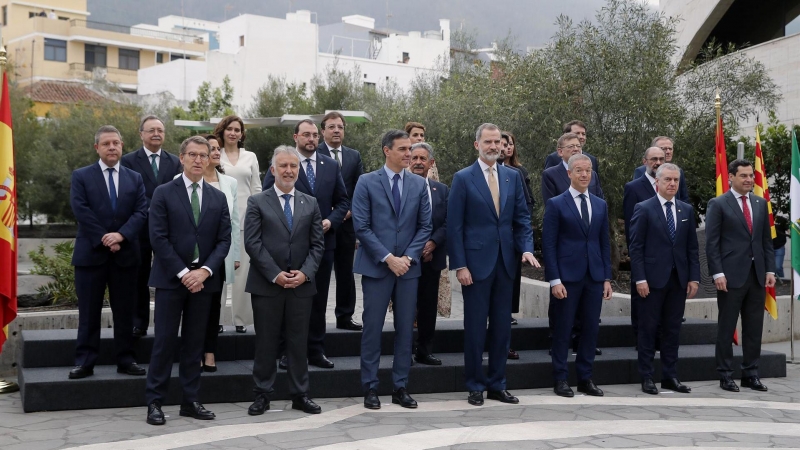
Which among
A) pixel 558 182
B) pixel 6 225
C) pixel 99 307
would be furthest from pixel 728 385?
pixel 6 225

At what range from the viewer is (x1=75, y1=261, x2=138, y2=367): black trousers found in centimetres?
709

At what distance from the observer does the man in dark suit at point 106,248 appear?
7090mm

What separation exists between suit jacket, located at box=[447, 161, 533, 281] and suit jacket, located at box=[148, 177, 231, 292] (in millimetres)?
1962

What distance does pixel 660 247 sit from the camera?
803cm

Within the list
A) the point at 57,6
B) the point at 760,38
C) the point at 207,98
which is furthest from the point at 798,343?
the point at 57,6

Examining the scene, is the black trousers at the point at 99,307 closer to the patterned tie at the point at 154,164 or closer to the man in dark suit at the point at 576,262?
the patterned tie at the point at 154,164

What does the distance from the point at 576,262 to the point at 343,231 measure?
2.33 meters

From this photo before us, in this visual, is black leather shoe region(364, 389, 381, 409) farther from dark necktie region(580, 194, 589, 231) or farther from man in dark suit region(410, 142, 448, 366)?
dark necktie region(580, 194, 589, 231)

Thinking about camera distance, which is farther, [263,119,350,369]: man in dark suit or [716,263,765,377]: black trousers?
[716,263,765,377]: black trousers

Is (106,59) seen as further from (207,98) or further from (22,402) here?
(22,402)

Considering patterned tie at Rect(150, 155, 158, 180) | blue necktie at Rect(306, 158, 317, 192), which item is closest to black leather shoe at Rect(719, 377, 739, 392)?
blue necktie at Rect(306, 158, 317, 192)

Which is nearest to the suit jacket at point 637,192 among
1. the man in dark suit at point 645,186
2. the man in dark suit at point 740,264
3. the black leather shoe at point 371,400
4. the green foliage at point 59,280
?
the man in dark suit at point 645,186

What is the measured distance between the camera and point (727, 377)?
820 centimetres

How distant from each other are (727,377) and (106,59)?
63.9 meters
